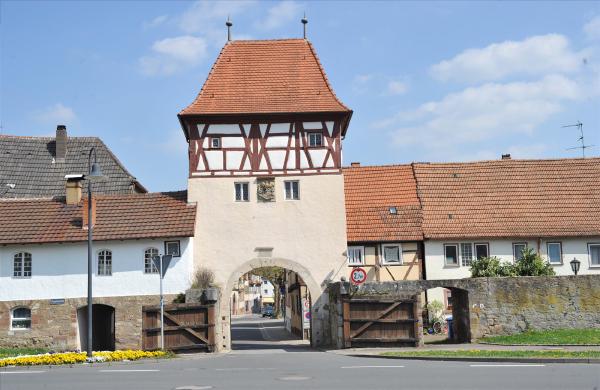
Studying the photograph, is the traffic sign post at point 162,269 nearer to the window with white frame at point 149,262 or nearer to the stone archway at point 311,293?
the window with white frame at point 149,262

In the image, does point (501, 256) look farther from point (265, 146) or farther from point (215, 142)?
point (215, 142)

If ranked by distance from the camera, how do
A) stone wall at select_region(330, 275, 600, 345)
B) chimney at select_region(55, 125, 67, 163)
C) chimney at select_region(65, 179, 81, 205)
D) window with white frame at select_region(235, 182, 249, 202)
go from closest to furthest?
stone wall at select_region(330, 275, 600, 345) < window with white frame at select_region(235, 182, 249, 202) < chimney at select_region(65, 179, 81, 205) < chimney at select_region(55, 125, 67, 163)

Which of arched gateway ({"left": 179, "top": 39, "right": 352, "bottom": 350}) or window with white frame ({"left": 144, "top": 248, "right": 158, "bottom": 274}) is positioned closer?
window with white frame ({"left": 144, "top": 248, "right": 158, "bottom": 274})

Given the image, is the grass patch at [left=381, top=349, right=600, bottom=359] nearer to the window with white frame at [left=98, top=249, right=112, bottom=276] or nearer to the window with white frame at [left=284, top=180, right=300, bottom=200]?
the window with white frame at [left=284, top=180, right=300, bottom=200]

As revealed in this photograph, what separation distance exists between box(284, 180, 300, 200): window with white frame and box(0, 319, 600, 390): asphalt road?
1141cm

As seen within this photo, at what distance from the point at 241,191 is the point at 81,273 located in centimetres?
728

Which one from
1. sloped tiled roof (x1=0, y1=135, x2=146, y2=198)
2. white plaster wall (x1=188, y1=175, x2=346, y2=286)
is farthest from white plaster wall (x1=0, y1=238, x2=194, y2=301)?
sloped tiled roof (x1=0, y1=135, x2=146, y2=198)

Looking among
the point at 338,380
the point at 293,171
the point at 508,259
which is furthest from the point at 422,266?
the point at 338,380

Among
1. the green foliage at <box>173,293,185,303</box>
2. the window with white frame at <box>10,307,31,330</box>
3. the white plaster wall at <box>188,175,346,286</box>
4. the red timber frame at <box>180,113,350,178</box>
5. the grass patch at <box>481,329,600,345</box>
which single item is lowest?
the grass patch at <box>481,329,600,345</box>

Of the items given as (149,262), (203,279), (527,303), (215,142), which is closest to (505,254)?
(527,303)

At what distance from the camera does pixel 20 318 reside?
97.9ft

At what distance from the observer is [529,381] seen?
48.4 ft

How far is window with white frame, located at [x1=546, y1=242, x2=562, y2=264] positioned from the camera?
3504 cm

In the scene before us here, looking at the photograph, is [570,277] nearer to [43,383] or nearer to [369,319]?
[369,319]
